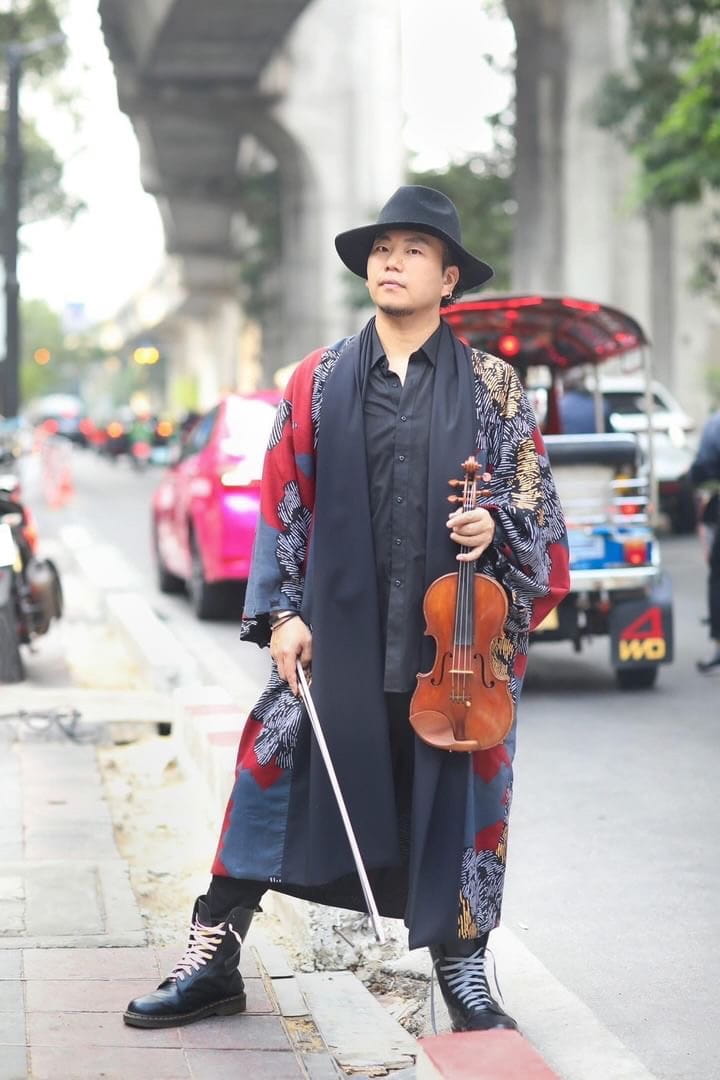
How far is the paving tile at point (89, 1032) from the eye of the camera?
4.33 meters

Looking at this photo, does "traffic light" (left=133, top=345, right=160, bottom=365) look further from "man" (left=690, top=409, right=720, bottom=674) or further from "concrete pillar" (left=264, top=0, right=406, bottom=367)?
"man" (left=690, top=409, right=720, bottom=674)

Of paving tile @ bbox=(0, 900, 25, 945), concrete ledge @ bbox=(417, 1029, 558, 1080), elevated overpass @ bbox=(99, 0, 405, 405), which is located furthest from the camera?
elevated overpass @ bbox=(99, 0, 405, 405)

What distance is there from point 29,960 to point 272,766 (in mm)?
1006

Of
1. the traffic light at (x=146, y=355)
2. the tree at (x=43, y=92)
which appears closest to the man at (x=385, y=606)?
the tree at (x=43, y=92)

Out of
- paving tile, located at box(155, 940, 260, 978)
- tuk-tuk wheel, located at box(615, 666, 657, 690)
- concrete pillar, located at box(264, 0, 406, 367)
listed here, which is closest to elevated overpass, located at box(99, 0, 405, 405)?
concrete pillar, located at box(264, 0, 406, 367)

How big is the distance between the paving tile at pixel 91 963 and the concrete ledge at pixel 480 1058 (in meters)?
1.08

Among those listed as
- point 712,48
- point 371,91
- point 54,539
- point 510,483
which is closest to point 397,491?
point 510,483

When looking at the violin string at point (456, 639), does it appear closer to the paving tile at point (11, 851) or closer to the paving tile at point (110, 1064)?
the paving tile at point (110, 1064)

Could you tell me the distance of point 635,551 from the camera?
1033 cm

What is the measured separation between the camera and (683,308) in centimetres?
3203

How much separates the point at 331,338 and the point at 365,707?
3896cm

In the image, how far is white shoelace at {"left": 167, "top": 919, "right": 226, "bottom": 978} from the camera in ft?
14.8

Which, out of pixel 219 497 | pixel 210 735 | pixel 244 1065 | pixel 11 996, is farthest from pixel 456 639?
pixel 219 497

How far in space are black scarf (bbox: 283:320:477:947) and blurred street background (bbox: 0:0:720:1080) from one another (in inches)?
20.0
